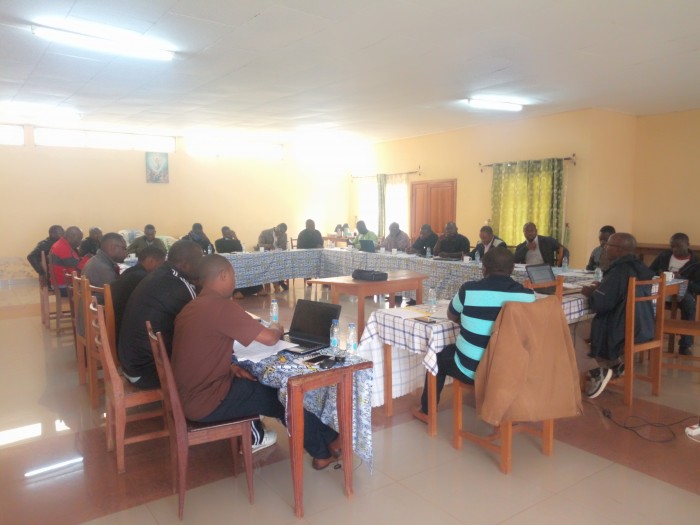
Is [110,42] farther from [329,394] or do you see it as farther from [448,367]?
[448,367]

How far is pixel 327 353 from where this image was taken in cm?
241

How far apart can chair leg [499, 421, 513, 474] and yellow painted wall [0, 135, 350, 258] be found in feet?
29.9

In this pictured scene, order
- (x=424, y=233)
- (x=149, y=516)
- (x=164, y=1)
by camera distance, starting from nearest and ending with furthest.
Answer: (x=149, y=516), (x=164, y=1), (x=424, y=233)

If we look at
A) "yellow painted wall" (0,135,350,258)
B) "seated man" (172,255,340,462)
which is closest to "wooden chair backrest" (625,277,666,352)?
"seated man" (172,255,340,462)

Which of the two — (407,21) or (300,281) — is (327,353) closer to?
(407,21)

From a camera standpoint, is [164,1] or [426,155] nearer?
[164,1]

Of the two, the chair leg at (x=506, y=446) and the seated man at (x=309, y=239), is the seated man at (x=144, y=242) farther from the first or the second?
the chair leg at (x=506, y=446)

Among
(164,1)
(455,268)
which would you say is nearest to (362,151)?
(455,268)

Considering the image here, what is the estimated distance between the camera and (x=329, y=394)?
2.55 meters

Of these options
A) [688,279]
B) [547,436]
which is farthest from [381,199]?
[547,436]

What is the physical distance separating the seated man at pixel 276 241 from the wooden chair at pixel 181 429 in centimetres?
591

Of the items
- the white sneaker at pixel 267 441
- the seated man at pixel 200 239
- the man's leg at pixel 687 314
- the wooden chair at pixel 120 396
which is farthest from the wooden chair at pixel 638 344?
the seated man at pixel 200 239

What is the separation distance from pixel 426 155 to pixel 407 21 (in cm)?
624

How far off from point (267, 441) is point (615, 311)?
2523 mm
